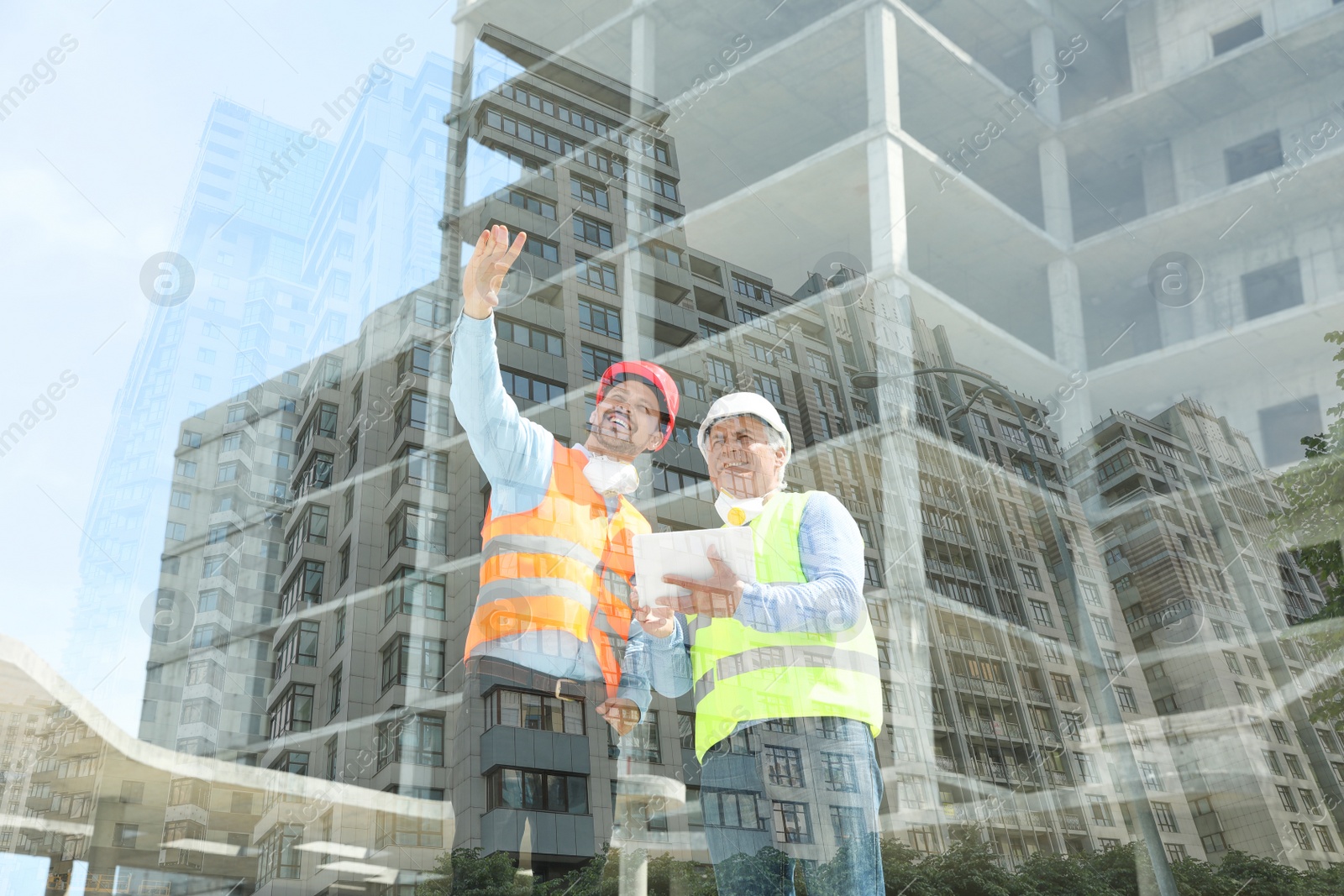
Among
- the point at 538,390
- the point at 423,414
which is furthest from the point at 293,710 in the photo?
the point at 538,390

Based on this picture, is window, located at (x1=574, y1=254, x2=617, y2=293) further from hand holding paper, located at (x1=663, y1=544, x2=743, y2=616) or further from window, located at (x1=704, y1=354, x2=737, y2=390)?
hand holding paper, located at (x1=663, y1=544, x2=743, y2=616)

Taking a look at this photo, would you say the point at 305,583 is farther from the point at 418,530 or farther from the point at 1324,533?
the point at 1324,533

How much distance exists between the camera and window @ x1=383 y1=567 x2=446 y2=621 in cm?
1352

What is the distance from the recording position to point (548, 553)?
15.7 ft

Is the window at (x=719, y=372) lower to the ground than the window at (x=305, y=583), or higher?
higher

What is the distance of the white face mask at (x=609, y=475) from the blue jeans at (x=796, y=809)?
1.44 metres

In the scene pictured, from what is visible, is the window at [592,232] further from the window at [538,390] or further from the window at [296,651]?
the window at [296,651]

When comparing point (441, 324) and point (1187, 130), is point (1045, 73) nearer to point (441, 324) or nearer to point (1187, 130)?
point (1187, 130)

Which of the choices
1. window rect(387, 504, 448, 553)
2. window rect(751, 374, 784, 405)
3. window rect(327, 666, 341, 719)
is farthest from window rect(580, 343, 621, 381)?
window rect(327, 666, 341, 719)

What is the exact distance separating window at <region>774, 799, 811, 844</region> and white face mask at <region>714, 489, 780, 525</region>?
1.25 meters

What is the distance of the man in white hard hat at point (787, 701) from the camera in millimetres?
3963

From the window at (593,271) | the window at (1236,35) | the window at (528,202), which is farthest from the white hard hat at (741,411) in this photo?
the window at (1236,35)

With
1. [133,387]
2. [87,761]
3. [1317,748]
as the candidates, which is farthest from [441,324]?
[1317,748]

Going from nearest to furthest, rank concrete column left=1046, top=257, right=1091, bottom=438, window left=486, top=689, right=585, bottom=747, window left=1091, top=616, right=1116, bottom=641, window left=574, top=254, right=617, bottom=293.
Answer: window left=486, top=689, right=585, bottom=747
window left=1091, top=616, right=1116, bottom=641
concrete column left=1046, top=257, right=1091, bottom=438
window left=574, top=254, right=617, bottom=293
